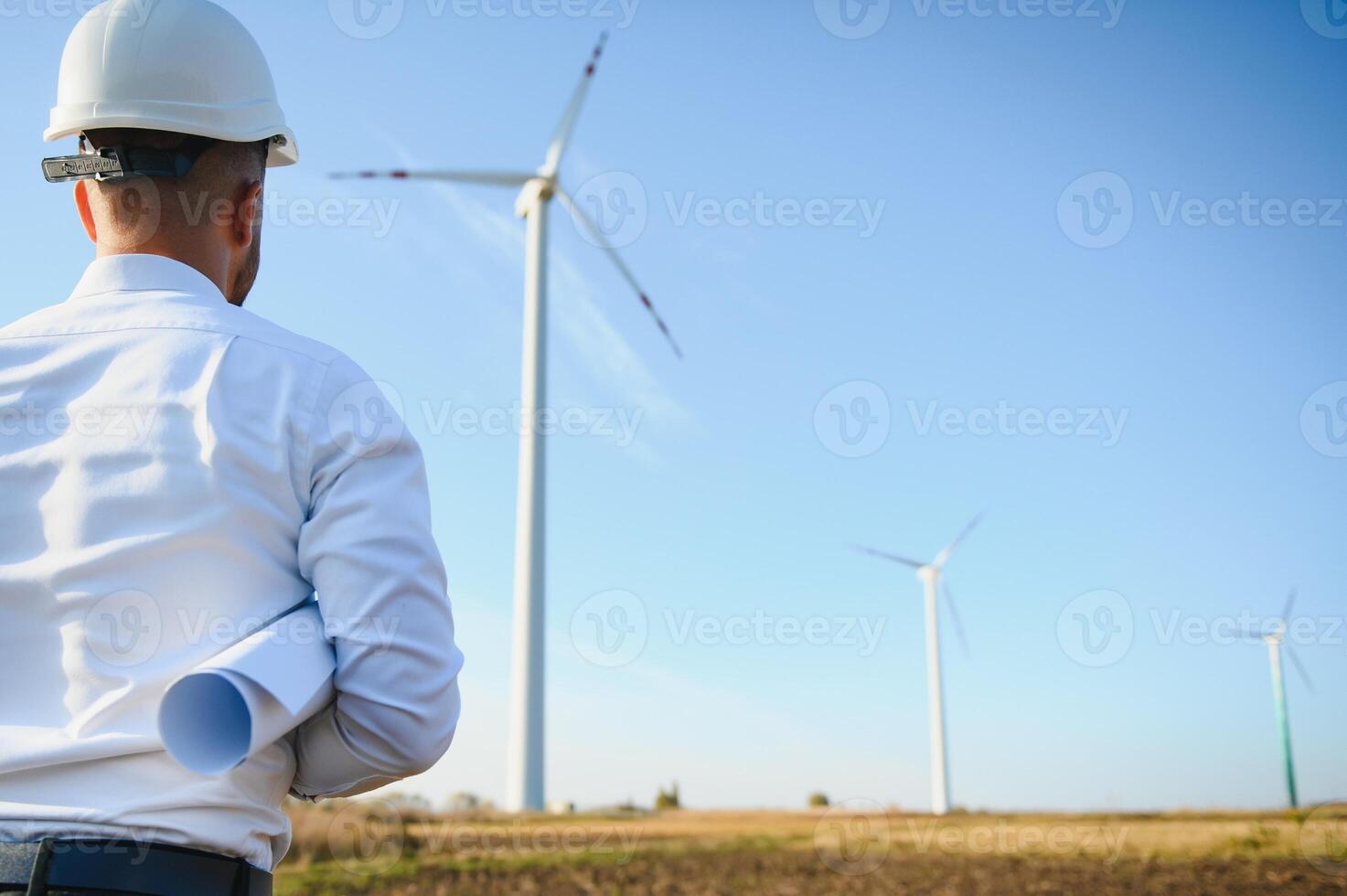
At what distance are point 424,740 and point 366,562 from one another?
43 centimetres

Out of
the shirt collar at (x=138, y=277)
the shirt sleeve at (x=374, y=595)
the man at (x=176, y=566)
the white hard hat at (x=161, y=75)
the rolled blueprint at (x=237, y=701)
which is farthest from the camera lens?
the white hard hat at (x=161, y=75)

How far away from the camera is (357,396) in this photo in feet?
9.04

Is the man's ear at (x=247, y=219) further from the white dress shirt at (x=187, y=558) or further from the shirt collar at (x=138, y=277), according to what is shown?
the white dress shirt at (x=187, y=558)

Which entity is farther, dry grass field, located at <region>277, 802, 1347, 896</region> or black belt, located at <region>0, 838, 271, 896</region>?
dry grass field, located at <region>277, 802, 1347, 896</region>

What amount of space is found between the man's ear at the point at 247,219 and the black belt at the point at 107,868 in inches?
62.0

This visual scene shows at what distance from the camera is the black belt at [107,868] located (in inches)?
88.7

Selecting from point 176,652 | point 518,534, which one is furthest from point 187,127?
point 518,534

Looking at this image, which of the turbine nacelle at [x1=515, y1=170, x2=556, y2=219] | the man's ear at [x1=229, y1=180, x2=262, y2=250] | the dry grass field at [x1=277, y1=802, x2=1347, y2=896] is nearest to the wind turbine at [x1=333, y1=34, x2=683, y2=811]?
the turbine nacelle at [x1=515, y1=170, x2=556, y2=219]

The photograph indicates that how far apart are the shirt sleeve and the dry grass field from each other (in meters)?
18.0

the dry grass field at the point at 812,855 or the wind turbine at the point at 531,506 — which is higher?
the wind turbine at the point at 531,506

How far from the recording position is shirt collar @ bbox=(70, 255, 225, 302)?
9.43ft

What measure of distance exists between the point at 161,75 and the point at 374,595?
1504mm

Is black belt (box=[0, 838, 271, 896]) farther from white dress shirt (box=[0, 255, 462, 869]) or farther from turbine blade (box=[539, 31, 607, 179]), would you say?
turbine blade (box=[539, 31, 607, 179])

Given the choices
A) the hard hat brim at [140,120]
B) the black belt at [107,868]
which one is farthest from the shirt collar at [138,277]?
the black belt at [107,868]
